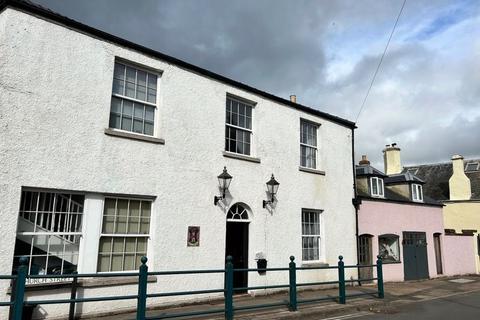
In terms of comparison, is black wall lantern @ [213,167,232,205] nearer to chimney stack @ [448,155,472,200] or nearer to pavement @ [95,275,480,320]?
pavement @ [95,275,480,320]

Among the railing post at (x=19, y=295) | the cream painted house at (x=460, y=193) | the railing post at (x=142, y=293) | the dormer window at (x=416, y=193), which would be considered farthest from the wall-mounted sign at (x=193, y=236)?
the cream painted house at (x=460, y=193)

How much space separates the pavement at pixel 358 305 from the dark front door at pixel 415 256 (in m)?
2.39

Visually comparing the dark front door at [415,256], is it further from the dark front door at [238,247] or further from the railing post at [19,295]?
the railing post at [19,295]

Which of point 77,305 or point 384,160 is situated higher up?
point 384,160

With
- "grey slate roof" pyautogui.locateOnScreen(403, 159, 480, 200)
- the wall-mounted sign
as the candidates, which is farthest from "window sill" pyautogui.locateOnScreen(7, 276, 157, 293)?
"grey slate roof" pyautogui.locateOnScreen(403, 159, 480, 200)

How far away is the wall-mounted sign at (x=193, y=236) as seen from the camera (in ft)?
33.9

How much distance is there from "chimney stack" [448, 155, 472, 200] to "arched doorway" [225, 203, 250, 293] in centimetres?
2284

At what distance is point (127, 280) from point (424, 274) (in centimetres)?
1578

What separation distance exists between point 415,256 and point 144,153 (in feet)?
49.4

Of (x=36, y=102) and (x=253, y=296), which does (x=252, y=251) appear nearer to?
(x=253, y=296)

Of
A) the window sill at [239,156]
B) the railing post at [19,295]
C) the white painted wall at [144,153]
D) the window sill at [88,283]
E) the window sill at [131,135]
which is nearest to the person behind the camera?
the railing post at [19,295]

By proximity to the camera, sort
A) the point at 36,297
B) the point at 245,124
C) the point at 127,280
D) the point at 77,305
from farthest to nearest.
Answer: the point at 245,124, the point at 127,280, the point at 77,305, the point at 36,297

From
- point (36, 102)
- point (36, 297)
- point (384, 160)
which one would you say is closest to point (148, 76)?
point (36, 102)

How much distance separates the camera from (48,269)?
8289 mm
